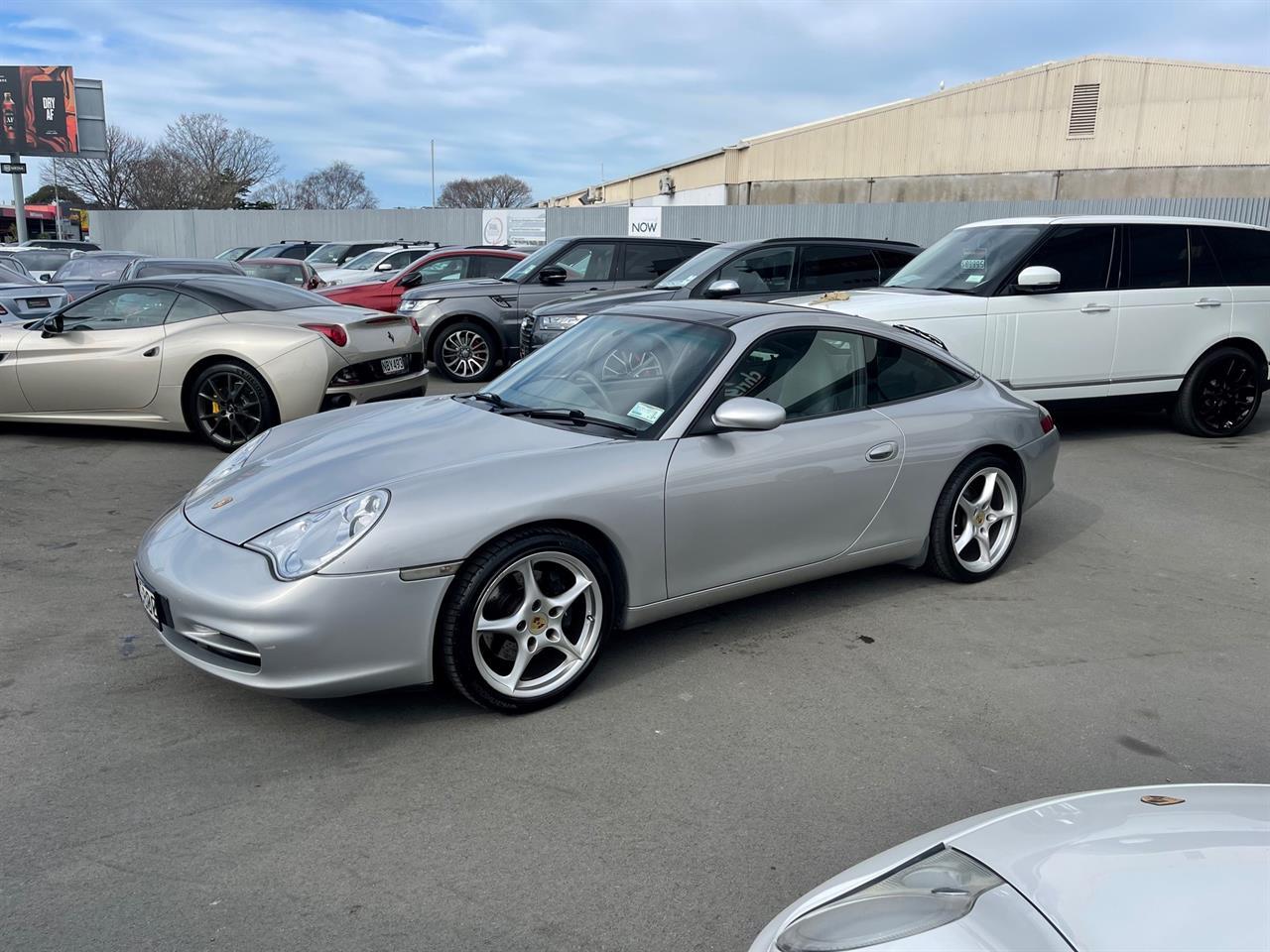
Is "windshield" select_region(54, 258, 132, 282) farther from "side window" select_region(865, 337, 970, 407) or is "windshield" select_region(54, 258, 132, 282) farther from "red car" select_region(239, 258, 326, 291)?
"side window" select_region(865, 337, 970, 407)

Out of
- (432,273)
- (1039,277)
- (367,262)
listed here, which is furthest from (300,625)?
(367,262)

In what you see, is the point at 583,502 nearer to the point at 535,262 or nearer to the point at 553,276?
the point at 553,276

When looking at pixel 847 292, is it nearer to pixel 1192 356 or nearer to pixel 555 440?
pixel 1192 356

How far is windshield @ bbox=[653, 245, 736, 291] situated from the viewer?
10.4 meters

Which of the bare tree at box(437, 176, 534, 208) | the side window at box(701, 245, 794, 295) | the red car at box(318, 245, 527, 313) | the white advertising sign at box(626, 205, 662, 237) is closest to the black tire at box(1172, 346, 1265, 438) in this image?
the side window at box(701, 245, 794, 295)

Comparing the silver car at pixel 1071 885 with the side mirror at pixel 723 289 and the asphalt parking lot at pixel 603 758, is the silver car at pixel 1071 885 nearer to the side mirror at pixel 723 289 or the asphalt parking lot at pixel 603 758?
the asphalt parking lot at pixel 603 758

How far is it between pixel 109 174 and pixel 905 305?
6483 centimetres

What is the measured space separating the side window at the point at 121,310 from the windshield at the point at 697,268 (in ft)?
15.6

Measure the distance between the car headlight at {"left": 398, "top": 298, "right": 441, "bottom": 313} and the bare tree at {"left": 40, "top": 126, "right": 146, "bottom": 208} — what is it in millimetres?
58241

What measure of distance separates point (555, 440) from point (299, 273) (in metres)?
15.0

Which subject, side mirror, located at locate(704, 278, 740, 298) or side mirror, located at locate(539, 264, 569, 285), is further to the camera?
side mirror, located at locate(539, 264, 569, 285)

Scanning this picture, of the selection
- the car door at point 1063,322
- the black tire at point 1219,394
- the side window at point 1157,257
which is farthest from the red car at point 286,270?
the black tire at point 1219,394

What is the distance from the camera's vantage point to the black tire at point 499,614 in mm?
3527

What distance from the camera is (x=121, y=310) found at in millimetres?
8312
